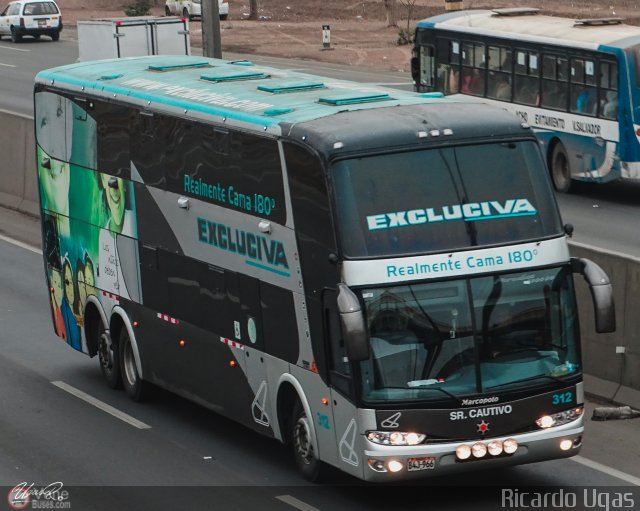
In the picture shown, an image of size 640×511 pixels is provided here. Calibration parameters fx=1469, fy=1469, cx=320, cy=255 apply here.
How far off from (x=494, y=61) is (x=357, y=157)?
750 inches

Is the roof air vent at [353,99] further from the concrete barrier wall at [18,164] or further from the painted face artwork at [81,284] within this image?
the concrete barrier wall at [18,164]

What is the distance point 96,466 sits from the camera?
13594mm

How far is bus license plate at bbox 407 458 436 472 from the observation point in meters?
11.3

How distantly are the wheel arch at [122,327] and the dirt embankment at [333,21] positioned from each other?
105 feet

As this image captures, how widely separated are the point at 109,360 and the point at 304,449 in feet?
15.3

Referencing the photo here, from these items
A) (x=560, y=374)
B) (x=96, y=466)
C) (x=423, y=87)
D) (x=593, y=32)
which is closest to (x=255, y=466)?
(x=96, y=466)

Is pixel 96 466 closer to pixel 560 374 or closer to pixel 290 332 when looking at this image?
pixel 290 332

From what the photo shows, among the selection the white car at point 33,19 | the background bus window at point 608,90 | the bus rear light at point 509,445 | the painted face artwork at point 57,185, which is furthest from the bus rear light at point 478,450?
the white car at point 33,19

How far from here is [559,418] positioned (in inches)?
462

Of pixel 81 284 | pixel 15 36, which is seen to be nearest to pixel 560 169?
pixel 81 284

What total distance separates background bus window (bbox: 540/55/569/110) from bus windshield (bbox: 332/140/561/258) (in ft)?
53.5

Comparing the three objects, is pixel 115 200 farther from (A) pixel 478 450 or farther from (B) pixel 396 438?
(A) pixel 478 450

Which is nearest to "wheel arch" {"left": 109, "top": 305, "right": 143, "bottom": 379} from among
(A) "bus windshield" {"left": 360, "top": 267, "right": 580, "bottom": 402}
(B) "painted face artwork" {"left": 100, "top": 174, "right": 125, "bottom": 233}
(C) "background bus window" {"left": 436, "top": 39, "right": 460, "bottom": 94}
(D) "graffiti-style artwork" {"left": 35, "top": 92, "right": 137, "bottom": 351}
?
(D) "graffiti-style artwork" {"left": 35, "top": 92, "right": 137, "bottom": 351}

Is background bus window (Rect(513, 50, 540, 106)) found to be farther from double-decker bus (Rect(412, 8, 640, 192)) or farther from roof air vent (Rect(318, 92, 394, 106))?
roof air vent (Rect(318, 92, 394, 106))
